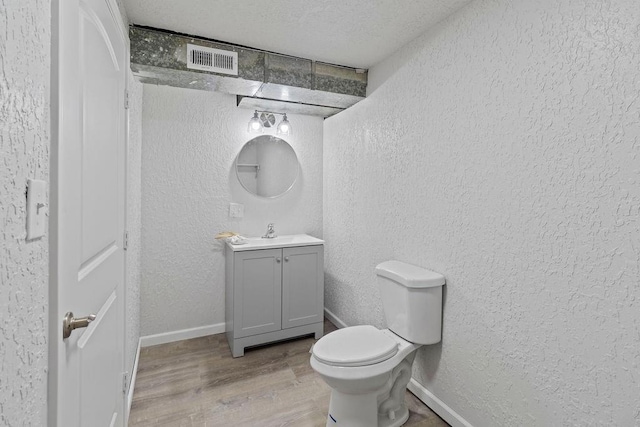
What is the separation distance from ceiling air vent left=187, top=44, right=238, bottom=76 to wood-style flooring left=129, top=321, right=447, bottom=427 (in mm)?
2052

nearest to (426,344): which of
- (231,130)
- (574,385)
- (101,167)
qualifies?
(574,385)

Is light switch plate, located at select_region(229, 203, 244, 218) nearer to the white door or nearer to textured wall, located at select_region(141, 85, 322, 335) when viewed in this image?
textured wall, located at select_region(141, 85, 322, 335)

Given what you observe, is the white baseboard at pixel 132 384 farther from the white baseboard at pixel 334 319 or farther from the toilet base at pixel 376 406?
the white baseboard at pixel 334 319

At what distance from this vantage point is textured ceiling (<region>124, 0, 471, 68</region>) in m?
1.63

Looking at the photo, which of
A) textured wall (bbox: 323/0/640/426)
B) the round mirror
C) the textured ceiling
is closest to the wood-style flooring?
textured wall (bbox: 323/0/640/426)

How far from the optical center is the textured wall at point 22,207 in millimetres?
525

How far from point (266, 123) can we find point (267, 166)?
389 millimetres

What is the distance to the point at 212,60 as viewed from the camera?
200 cm

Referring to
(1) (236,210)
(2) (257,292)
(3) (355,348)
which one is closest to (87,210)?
(3) (355,348)

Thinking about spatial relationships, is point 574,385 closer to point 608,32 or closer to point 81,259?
point 608,32

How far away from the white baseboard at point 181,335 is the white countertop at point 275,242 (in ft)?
2.62

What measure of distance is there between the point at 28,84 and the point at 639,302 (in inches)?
69.2

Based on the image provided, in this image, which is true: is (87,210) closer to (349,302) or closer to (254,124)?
(254,124)

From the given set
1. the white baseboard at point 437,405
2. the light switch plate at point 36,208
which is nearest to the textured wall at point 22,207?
the light switch plate at point 36,208
